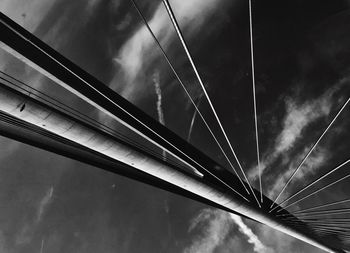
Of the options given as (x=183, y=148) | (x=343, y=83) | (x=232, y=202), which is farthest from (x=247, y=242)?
(x=183, y=148)

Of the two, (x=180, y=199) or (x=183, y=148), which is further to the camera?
(x=180, y=199)

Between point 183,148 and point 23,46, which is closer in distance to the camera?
point 23,46

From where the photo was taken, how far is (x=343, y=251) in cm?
4662

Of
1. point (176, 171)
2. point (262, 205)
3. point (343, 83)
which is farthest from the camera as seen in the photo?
point (343, 83)

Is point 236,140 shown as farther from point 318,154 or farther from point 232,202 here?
point 232,202

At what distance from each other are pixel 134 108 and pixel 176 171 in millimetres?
4962

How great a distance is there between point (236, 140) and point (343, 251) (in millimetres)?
22623

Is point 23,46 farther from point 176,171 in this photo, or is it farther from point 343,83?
point 343,83

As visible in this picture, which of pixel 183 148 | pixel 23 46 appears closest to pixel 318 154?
pixel 183 148

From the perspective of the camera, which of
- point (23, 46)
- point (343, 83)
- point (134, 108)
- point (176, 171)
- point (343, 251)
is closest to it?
point (23, 46)

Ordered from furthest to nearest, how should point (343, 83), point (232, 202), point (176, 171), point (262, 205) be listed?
point (343, 83) < point (262, 205) < point (232, 202) < point (176, 171)

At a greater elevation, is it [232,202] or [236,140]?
[236,140]

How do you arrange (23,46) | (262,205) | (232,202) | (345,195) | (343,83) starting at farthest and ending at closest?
(345,195)
(343,83)
(262,205)
(232,202)
(23,46)

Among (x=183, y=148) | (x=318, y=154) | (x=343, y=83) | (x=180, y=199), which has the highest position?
(x=343, y=83)
